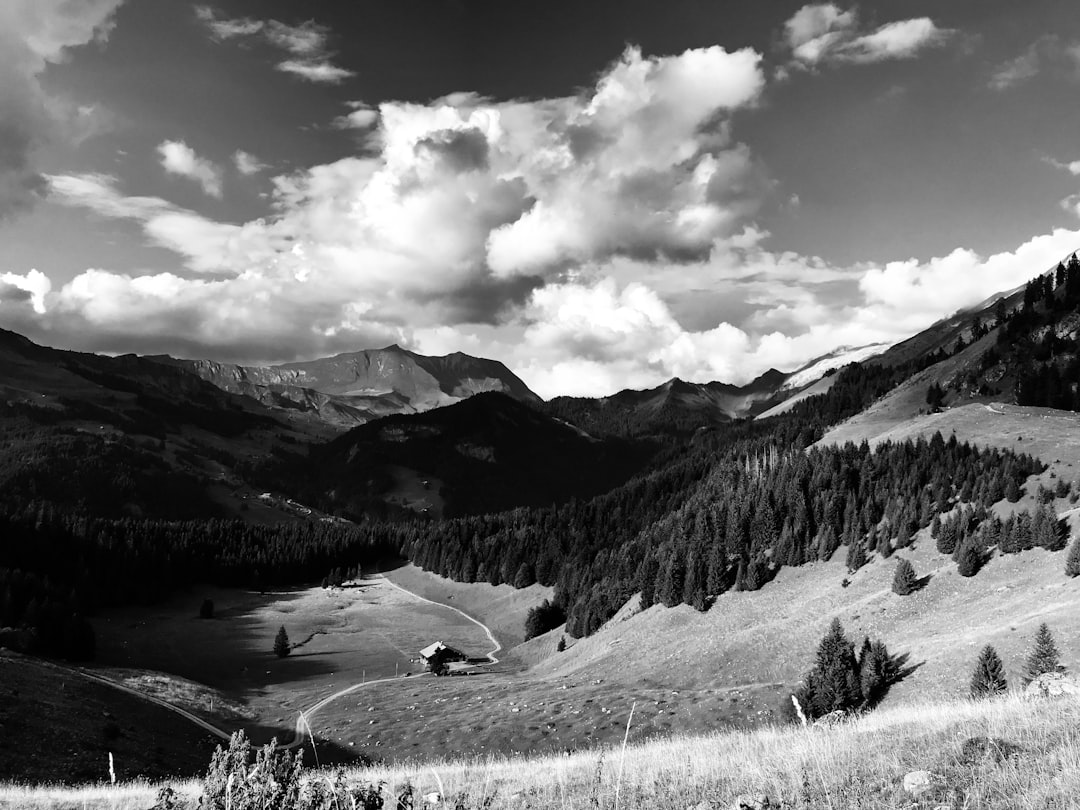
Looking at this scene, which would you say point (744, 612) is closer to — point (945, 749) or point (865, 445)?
point (865, 445)

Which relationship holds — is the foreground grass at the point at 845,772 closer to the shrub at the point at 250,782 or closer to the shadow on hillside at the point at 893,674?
the shrub at the point at 250,782

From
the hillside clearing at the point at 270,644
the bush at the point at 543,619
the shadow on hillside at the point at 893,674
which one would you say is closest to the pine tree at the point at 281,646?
the hillside clearing at the point at 270,644

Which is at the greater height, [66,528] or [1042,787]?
[1042,787]

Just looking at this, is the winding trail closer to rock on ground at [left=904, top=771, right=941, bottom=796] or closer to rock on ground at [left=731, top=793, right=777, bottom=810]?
rock on ground at [left=731, top=793, right=777, bottom=810]

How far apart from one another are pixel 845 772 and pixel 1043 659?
44.8 metres

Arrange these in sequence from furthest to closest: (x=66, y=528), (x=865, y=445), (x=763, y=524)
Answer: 1. (x=66, y=528)
2. (x=865, y=445)
3. (x=763, y=524)

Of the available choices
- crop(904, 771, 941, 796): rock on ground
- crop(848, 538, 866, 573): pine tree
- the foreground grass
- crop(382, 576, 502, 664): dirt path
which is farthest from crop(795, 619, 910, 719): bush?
crop(382, 576, 502, 664): dirt path

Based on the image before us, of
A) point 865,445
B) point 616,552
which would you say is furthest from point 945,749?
point 616,552

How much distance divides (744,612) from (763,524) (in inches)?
1016

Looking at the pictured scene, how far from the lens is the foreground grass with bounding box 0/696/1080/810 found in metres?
9.42

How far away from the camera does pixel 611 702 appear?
2470 inches

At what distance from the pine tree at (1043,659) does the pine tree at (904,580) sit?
32.8 meters

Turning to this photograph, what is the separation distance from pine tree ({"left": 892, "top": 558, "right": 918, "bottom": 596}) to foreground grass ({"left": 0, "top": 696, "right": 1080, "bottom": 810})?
68.5 metres

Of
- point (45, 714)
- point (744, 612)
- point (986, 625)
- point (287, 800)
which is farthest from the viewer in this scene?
point (744, 612)
